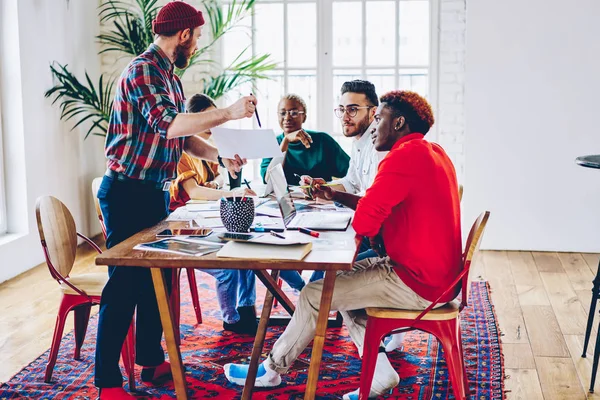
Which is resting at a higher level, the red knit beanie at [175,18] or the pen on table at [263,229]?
the red knit beanie at [175,18]

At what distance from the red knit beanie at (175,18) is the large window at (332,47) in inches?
124

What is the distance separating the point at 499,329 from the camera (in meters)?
3.74

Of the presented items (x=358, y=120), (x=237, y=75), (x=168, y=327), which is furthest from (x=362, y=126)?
(x=237, y=75)

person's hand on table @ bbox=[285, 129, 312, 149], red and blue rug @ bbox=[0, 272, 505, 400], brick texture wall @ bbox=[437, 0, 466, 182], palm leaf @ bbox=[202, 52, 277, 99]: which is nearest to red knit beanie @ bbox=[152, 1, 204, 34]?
person's hand on table @ bbox=[285, 129, 312, 149]

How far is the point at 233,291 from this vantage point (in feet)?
12.1

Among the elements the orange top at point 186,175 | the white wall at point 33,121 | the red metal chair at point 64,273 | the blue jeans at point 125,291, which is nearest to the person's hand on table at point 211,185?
the orange top at point 186,175

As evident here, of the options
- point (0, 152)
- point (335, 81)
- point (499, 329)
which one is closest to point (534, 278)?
point (499, 329)

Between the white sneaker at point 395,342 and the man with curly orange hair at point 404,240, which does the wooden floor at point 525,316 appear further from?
the white sneaker at point 395,342

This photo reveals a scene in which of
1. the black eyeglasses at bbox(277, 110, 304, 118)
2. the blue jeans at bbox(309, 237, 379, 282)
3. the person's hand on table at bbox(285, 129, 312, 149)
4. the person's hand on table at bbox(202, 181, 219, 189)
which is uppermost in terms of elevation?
the black eyeglasses at bbox(277, 110, 304, 118)

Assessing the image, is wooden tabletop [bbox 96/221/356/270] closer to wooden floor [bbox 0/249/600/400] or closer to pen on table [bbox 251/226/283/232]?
pen on table [bbox 251/226/283/232]

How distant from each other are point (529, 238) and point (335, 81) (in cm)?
197

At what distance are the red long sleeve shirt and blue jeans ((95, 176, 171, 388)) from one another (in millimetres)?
827

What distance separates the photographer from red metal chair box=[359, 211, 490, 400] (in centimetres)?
255

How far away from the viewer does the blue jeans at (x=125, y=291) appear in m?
2.65
